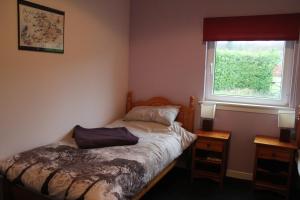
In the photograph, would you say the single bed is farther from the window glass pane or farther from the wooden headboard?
the window glass pane

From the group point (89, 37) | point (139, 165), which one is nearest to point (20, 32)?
point (89, 37)

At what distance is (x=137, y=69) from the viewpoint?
3.88 meters

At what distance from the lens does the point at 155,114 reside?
134 inches

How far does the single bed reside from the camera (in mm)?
1886

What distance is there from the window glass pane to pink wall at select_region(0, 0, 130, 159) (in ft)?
4.23

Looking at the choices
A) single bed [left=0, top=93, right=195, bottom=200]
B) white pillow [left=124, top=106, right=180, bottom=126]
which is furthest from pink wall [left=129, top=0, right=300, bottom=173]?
single bed [left=0, top=93, right=195, bottom=200]

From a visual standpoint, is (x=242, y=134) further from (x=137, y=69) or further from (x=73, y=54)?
(x=73, y=54)

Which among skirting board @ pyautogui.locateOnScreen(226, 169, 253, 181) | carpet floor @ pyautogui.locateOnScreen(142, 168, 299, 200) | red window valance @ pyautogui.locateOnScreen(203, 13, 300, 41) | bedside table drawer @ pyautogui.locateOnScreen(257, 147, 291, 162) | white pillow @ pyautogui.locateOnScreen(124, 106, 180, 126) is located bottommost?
carpet floor @ pyautogui.locateOnScreen(142, 168, 299, 200)

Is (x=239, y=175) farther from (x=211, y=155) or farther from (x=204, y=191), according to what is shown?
(x=204, y=191)

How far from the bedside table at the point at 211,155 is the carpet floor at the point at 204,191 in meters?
0.10

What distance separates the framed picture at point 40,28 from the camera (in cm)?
234

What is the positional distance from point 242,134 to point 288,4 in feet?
5.01

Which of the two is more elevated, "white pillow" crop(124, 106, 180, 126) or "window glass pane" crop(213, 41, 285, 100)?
"window glass pane" crop(213, 41, 285, 100)

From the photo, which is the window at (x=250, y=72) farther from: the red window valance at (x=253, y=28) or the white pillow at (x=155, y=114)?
the white pillow at (x=155, y=114)
